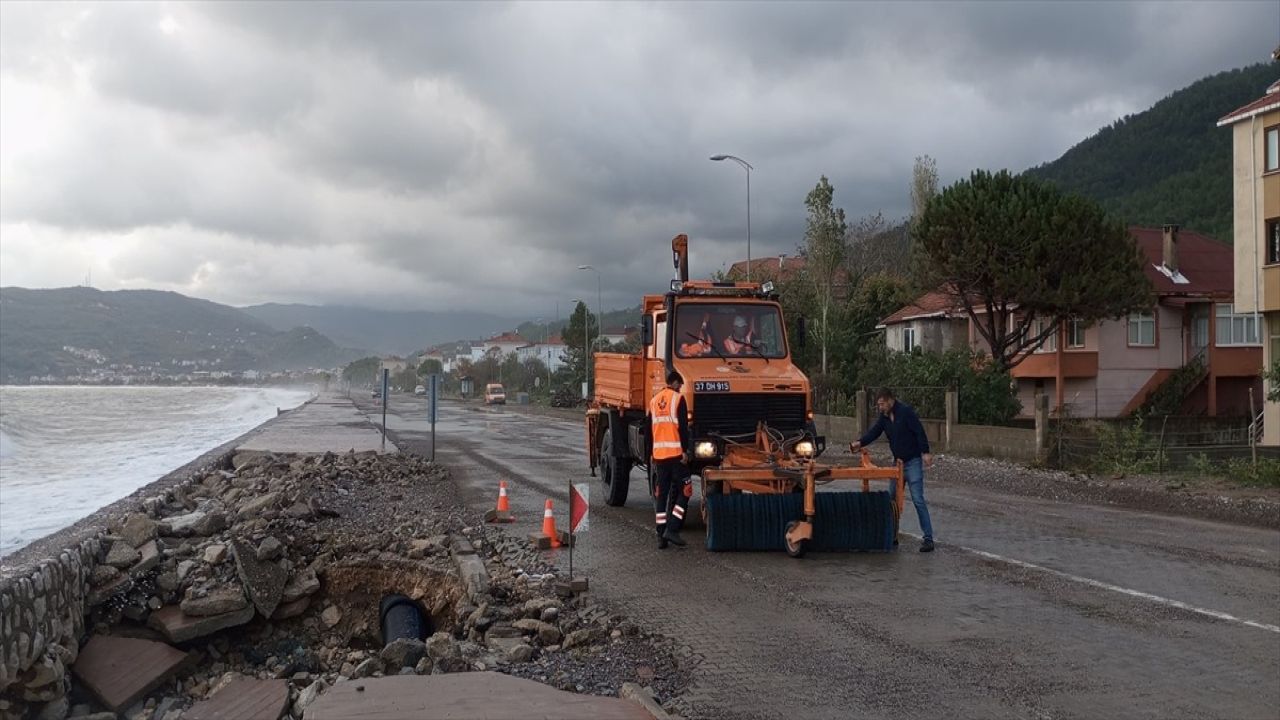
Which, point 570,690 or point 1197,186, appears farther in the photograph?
point 1197,186

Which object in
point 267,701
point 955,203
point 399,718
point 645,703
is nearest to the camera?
point 399,718

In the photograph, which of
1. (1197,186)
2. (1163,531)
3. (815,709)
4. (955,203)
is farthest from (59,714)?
(1197,186)

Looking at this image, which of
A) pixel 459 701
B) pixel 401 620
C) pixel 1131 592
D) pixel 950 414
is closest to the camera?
pixel 459 701

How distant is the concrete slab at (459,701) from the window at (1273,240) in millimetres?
26549

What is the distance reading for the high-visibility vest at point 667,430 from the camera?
11.2 m

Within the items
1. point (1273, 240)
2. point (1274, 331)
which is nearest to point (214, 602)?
point (1274, 331)

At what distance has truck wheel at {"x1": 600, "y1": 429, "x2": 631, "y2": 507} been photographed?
49.5 feet

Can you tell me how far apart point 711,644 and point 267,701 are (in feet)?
10.5

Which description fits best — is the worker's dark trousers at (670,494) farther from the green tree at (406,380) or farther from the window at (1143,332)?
the green tree at (406,380)

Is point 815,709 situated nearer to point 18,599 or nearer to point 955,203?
point 18,599

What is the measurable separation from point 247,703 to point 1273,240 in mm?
27884

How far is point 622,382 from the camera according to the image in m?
14.6

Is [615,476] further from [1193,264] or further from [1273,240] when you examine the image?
[1193,264]

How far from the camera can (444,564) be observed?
11.0 meters
